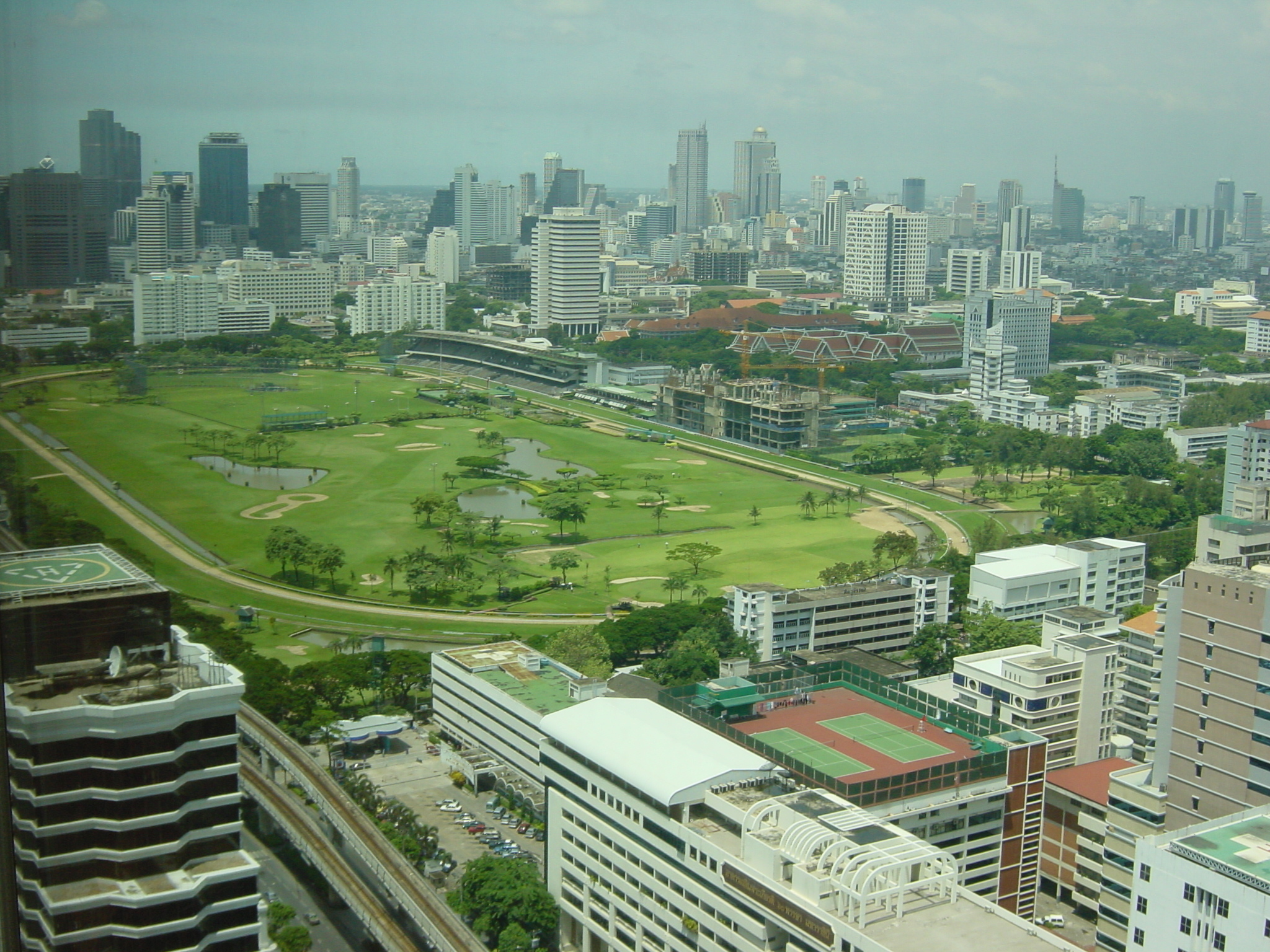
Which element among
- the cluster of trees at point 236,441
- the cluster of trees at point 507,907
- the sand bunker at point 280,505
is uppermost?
the cluster of trees at point 236,441

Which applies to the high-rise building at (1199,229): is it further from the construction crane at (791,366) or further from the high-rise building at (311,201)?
the high-rise building at (311,201)

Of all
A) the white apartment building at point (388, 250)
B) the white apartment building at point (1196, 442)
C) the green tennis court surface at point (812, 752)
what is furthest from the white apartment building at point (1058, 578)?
the white apartment building at point (388, 250)

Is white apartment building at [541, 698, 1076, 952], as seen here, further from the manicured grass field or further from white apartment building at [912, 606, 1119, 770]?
the manicured grass field

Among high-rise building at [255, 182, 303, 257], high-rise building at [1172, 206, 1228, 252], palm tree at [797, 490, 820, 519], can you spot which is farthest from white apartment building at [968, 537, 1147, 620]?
high-rise building at [1172, 206, 1228, 252]

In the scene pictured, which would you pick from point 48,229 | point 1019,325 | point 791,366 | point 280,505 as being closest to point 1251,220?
point 1019,325

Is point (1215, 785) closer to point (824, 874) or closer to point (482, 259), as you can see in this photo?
point (824, 874)

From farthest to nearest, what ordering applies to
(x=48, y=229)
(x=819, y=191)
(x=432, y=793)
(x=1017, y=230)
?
(x=819, y=191), (x=1017, y=230), (x=432, y=793), (x=48, y=229)

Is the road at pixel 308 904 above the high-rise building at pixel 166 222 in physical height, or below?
below

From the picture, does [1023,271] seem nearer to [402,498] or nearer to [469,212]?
[469,212]
